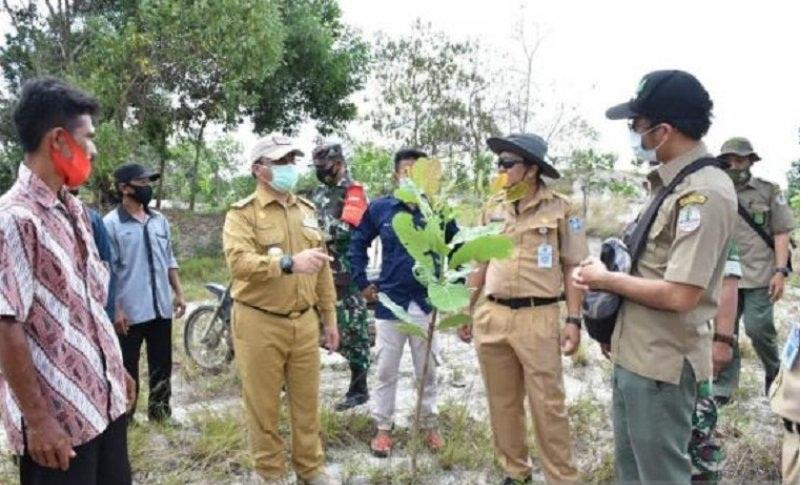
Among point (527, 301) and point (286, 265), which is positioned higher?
point (286, 265)

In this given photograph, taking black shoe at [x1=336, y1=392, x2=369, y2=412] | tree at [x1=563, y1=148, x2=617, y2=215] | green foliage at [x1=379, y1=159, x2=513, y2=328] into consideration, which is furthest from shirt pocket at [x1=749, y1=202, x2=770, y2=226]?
tree at [x1=563, y1=148, x2=617, y2=215]

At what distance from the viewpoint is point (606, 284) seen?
221 cm

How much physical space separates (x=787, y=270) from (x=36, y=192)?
4203 mm

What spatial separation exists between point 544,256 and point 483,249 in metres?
1.15

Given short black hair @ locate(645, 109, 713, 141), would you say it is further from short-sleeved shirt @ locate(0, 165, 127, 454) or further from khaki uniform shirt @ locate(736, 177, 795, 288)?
khaki uniform shirt @ locate(736, 177, 795, 288)

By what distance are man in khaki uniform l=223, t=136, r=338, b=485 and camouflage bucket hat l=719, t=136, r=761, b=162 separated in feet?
8.83

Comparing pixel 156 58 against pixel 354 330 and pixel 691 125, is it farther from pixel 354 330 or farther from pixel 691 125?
pixel 691 125

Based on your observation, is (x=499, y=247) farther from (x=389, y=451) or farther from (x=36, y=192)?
(x=389, y=451)

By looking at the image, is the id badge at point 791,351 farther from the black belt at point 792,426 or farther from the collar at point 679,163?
the collar at point 679,163

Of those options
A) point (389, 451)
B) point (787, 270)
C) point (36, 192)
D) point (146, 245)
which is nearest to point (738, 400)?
point (787, 270)

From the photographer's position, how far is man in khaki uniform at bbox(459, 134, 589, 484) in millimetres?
3115

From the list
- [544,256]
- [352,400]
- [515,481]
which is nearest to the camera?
[544,256]

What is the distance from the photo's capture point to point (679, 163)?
87.5 inches

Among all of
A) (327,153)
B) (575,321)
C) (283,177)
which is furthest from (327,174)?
(575,321)
